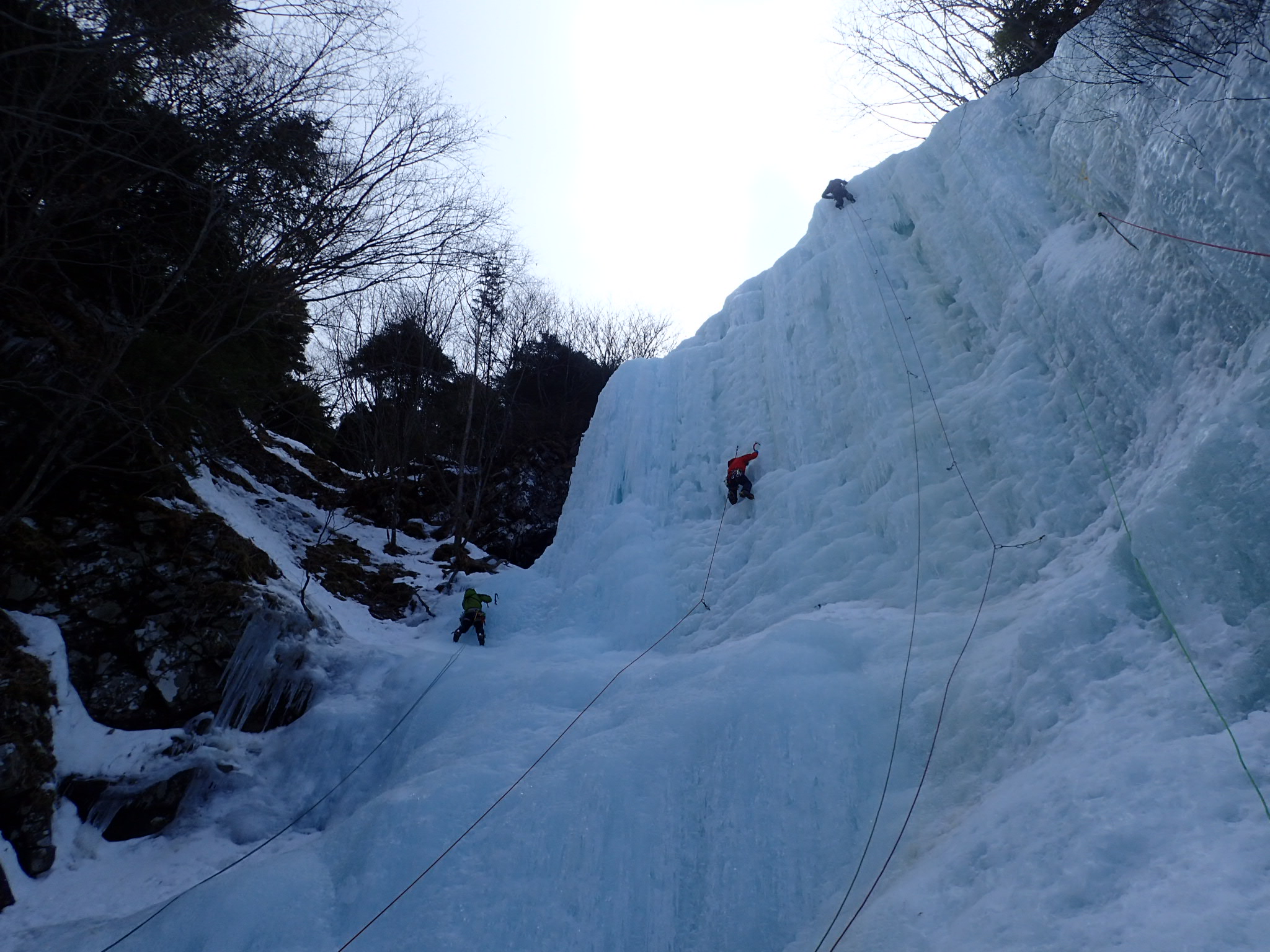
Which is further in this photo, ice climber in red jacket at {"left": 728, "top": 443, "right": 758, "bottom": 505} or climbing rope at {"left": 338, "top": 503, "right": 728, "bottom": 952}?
ice climber in red jacket at {"left": 728, "top": 443, "right": 758, "bottom": 505}

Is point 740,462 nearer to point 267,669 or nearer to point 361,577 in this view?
point 267,669

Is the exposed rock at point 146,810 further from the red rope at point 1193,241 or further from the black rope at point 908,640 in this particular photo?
the red rope at point 1193,241

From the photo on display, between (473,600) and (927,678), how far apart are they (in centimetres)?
583

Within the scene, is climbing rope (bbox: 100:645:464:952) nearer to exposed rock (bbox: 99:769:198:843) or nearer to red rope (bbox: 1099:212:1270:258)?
exposed rock (bbox: 99:769:198:843)

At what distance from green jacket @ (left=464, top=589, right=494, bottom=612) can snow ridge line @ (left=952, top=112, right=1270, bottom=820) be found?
6484 mm

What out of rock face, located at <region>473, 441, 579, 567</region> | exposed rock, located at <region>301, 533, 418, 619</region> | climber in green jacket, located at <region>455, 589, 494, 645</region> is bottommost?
climber in green jacket, located at <region>455, 589, 494, 645</region>

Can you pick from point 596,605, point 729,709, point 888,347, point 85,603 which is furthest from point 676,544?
point 85,603

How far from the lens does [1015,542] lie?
5184mm

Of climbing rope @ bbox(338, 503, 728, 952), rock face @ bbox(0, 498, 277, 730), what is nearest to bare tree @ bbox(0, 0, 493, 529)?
rock face @ bbox(0, 498, 277, 730)

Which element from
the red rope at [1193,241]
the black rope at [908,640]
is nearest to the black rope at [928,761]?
the black rope at [908,640]

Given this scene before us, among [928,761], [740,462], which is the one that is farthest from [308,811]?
[740,462]

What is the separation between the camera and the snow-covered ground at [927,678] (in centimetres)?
313

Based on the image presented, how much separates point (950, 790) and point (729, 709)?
1.55 metres

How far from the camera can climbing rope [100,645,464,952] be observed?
4852 millimetres
